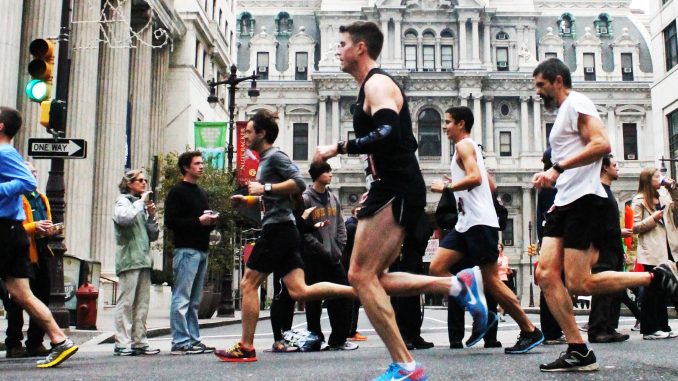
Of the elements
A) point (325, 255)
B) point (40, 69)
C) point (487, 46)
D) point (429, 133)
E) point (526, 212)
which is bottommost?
point (325, 255)

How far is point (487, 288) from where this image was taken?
731 centimetres

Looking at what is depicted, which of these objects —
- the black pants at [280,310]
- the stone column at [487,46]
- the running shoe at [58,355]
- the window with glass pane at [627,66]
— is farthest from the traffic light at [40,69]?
the window with glass pane at [627,66]

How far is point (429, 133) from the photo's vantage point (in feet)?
204

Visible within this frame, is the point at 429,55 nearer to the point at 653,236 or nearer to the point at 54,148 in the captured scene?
the point at 54,148

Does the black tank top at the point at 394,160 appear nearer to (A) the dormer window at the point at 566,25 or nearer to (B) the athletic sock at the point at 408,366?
(B) the athletic sock at the point at 408,366

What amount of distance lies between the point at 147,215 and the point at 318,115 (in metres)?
54.7

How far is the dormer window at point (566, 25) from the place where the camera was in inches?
2685

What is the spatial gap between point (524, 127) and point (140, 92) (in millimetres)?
38393

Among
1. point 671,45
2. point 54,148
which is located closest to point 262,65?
point 671,45

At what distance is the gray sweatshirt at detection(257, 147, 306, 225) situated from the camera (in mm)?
7059

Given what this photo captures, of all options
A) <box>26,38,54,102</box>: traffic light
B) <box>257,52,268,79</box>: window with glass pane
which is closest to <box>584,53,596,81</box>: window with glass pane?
<box>257,52,268,79</box>: window with glass pane

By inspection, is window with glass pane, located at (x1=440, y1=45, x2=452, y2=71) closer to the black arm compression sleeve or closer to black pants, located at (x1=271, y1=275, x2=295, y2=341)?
black pants, located at (x1=271, y1=275, x2=295, y2=341)

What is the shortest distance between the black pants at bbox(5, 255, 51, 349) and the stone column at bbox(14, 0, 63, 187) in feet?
41.2

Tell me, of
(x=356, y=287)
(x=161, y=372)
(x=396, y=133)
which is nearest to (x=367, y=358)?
(x=161, y=372)
